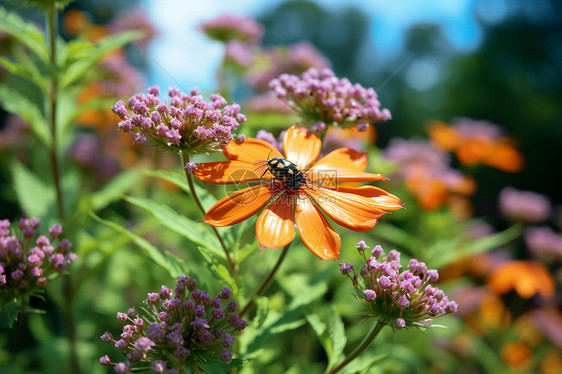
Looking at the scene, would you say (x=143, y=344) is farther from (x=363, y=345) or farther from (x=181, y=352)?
(x=363, y=345)

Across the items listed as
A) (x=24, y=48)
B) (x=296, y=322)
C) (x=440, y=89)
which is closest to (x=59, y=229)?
(x=296, y=322)

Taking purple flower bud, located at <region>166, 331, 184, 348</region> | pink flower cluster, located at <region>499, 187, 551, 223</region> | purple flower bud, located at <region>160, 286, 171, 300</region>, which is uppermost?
purple flower bud, located at <region>160, 286, 171, 300</region>

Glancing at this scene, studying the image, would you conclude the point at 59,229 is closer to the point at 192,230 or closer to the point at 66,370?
the point at 192,230

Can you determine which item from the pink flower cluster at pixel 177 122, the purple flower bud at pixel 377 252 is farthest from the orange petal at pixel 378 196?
the pink flower cluster at pixel 177 122

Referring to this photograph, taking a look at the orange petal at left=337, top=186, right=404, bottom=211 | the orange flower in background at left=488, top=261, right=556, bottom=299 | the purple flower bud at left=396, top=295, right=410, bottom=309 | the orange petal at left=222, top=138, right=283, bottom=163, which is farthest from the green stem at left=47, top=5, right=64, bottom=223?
the orange flower in background at left=488, top=261, right=556, bottom=299

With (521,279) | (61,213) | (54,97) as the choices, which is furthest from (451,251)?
(54,97)

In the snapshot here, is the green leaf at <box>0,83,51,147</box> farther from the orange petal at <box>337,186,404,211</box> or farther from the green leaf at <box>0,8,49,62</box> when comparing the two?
the orange petal at <box>337,186,404,211</box>

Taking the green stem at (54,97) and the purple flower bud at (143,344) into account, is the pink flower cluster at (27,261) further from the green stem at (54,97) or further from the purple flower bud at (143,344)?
the green stem at (54,97)
